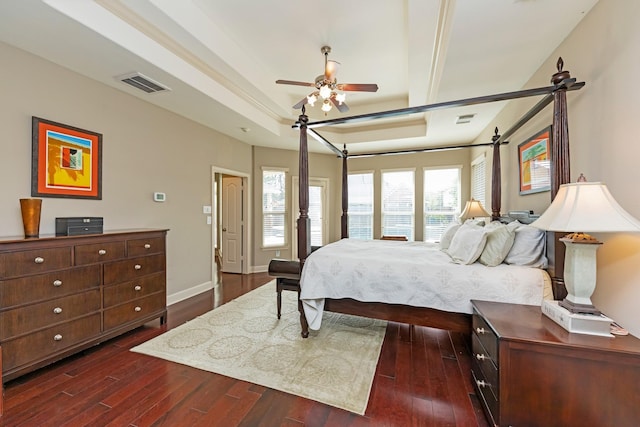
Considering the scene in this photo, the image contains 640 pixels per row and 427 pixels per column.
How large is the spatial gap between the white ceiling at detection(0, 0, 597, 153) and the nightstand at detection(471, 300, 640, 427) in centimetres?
220

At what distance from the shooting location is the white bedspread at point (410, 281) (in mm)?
2021

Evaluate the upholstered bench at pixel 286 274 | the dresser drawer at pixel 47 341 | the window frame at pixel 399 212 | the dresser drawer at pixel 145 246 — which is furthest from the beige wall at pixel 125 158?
the window frame at pixel 399 212

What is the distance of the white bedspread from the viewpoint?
2021 millimetres

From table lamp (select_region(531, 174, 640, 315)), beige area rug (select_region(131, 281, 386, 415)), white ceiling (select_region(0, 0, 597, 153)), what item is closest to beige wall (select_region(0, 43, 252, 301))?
white ceiling (select_region(0, 0, 597, 153))

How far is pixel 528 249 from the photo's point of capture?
217cm

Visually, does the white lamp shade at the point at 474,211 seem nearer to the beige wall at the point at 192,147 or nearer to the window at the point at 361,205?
the beige wall at the point at 192,147

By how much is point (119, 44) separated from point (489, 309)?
3.64m

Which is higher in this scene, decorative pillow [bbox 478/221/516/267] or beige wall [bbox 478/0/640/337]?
beige wall [bbox 478/0/640/337]

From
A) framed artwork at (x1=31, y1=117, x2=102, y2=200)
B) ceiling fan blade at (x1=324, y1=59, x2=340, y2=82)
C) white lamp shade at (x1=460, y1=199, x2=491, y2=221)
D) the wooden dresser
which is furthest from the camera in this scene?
white lamp shade at (x1=460, y1=199, x2=491, y2=221)

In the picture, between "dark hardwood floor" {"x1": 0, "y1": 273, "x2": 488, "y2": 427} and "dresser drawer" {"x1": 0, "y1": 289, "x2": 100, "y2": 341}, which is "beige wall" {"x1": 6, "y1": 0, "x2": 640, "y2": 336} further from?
"dark hardwood floor" {"x1": 0, "y1": 273, "x2": 488, "y2": 427}

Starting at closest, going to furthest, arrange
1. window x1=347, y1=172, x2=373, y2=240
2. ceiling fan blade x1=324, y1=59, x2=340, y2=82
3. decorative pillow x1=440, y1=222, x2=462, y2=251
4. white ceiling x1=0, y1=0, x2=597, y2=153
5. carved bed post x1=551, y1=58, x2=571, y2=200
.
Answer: carved bed post x1=551, y1=58, x2=571, y2=200 → white ceiling x1=0, y1=0, x2=597, y2=153 → ceiling fan blade x1=324, y1=59, x2=340, y2=82 → decorative pillow x1=440, y1=222, x2=462, y2=251 → window x1=347, y1=172, x2=373, y2=240

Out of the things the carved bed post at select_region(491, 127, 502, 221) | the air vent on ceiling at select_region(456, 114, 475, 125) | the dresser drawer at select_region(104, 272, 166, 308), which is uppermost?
the air vent on ceiling at select_region(456, 114, 475, 125)

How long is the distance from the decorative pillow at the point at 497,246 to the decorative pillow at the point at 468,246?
0.04m

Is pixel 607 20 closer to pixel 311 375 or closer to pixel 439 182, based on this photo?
pixel 311 375
